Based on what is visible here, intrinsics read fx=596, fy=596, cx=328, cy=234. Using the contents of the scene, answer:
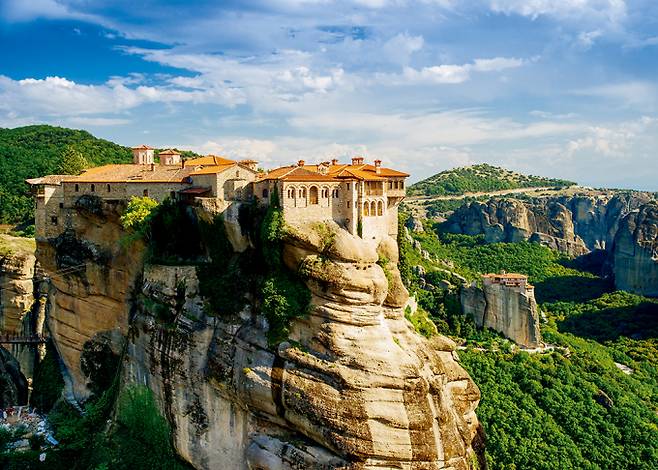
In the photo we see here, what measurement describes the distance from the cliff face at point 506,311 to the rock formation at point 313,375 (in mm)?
24504

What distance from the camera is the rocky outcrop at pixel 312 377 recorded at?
2733 centimetres

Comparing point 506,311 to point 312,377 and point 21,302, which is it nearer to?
point 312,377

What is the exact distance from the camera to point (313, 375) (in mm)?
28172

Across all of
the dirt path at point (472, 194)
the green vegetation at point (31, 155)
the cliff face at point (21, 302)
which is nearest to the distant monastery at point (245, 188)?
the cliff face at point (21, 302)

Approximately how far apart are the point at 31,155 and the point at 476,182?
128 meters

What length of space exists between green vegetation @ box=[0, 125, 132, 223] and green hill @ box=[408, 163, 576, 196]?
317ft

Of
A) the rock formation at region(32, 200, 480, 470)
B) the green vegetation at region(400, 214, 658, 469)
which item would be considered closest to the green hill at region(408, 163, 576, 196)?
the green vegetation at region(400, 214, 658, 469)

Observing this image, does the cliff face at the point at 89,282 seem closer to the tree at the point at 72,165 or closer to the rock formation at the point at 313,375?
the rock formation at the point at 313,375

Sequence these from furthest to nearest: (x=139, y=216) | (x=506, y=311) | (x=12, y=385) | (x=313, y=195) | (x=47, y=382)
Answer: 1. (x=506, y=311)
2. (x=12, y=385)
3. (x=47, y=382)
4. (x=139, y=216)
5. (x=313, y=195)

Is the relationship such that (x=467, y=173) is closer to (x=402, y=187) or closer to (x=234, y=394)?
(x=402, y=187)

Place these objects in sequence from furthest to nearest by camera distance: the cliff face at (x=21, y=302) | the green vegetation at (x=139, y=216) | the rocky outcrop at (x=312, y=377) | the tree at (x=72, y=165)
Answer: the tree at (x=72, y=165) → the cliff face at (x=21, y=302) → the green vegetation at (x=139, y=216) → the rocky outcrop at (x=312, y=377)

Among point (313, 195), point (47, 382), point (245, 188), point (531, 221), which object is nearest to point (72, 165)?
point (47, 382)

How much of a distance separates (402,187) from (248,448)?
1849 centimetres

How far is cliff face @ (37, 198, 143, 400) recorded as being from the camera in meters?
38.2
